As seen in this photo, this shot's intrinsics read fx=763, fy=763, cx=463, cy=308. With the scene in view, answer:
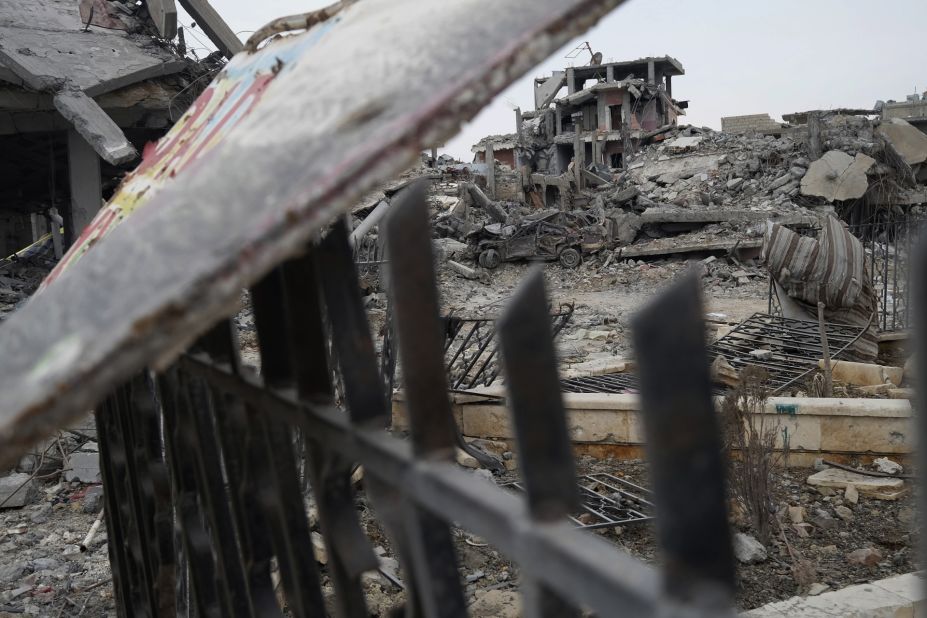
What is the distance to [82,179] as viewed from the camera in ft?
25.3

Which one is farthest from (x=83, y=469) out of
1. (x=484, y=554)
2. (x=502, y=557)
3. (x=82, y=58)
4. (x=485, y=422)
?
(x=82, y=58)

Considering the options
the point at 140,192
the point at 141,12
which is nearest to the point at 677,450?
the point at 140,192

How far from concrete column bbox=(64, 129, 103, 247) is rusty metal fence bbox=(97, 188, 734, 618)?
674 centimetres

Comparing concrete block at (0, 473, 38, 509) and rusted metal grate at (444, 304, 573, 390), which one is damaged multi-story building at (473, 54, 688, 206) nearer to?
rusted metal grate at (444, 304, 573, 390)

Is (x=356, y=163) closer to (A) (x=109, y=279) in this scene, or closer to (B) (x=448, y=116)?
(B) (x=448, y=116)

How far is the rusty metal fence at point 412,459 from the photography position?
0.54 metres

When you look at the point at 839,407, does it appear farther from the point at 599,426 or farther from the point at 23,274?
the point at 23,274

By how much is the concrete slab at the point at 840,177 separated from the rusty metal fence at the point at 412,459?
22.4m

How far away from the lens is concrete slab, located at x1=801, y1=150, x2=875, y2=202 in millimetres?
20688

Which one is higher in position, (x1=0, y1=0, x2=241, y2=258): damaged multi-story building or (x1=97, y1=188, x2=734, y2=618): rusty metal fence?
(x1=0, y1=0, x2=241, y2=258): damaged multi-story building

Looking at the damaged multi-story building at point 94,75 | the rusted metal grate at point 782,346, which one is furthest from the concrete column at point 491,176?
the rusted metal grate at point 782,346

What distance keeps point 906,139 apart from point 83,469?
995 inches

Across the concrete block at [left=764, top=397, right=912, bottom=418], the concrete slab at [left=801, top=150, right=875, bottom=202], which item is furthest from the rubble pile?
the concrete slab at [left=801, top=150, right=875, bottom=202]

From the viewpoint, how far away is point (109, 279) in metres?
0.76
